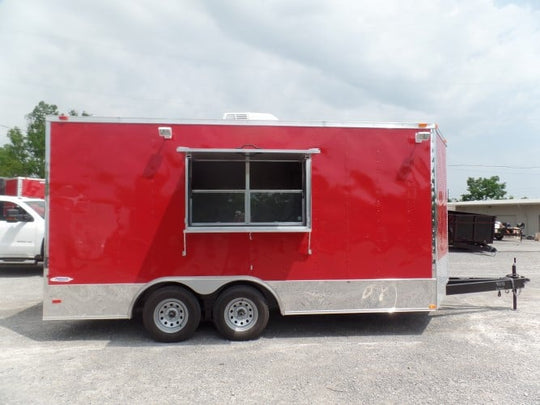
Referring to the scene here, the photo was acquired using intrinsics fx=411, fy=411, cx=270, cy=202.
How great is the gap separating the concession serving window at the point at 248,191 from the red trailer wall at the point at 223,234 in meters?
0.17

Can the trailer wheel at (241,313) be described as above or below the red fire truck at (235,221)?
below

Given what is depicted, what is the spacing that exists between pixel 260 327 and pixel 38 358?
8.85ft

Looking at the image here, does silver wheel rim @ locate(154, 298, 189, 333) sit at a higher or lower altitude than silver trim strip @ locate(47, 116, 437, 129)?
lower

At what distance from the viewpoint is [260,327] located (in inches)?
216

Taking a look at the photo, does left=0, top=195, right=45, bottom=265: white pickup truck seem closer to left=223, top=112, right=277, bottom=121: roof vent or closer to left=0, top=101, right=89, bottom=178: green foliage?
left=223, top=112, right=277, bottom=121: roof vent

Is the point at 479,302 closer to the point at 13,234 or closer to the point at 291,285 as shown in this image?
the point at 291,285

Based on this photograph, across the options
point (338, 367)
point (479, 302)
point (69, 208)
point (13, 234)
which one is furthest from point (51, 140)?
point (479, 302)

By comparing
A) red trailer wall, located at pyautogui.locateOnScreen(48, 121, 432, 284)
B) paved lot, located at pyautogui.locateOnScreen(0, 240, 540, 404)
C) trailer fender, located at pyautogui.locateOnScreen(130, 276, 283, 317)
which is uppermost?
red trailer wall, located at pyautogui.locateOnScreen(48, 121, 432, 284)

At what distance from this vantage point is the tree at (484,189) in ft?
224

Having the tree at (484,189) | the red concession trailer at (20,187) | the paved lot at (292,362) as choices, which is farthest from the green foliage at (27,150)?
the tree at (484,189)

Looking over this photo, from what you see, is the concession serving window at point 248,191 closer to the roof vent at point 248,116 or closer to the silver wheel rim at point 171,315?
the roof vent at point 248,116

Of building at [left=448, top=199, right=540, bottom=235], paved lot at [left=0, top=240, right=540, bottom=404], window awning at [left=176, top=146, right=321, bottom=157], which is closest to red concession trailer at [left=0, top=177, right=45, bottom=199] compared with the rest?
paved lot at [left=0, top=240, right=540, bottom=404]

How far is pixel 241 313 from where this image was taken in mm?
5539

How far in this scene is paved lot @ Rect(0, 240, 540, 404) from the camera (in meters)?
3.94
